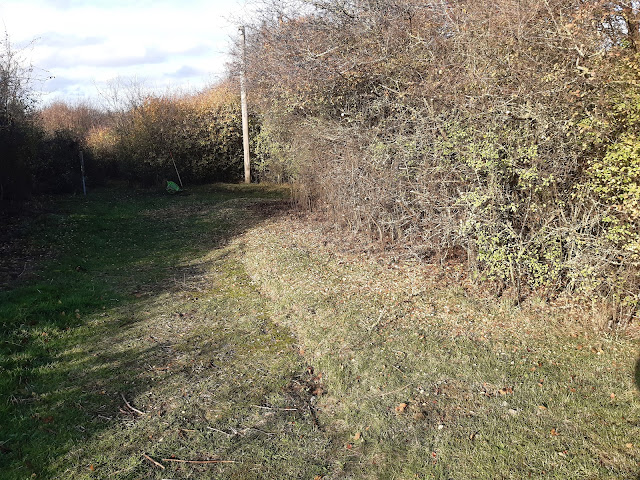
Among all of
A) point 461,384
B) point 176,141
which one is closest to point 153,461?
point 461,384

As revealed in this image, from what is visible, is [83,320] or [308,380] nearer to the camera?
[308,380]

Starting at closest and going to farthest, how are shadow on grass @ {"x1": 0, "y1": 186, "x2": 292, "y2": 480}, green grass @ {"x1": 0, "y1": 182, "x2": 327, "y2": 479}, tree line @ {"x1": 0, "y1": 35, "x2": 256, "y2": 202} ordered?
green grass @ {"x1": 0, "y1": 182, "x2": 327, "y2": 479}
shadow on grass @ {"x1": 0, "y1": 186, "x2": 292, "y2": 480}
tree line @ {"x1": 0, "y1": 35, "x2": 256, "y2": 202}

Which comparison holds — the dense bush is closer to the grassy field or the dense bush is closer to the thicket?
the grassy field

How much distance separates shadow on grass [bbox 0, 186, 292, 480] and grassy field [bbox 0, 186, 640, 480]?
0.9 inches

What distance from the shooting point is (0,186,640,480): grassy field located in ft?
10.7

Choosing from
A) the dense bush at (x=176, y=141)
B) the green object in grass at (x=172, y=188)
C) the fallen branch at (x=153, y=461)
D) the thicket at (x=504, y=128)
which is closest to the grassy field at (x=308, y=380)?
the fallen branch at (x=153, y=461)

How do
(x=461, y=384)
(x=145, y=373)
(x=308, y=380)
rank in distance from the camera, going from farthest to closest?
1. (x=145, y=373)
2. (x=308, y=380)
3. (x=461, y=384)

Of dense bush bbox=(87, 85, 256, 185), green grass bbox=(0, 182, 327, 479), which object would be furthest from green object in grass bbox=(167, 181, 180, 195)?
green grass bbox=(0, 182, 327, 479)

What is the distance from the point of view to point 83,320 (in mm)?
5875

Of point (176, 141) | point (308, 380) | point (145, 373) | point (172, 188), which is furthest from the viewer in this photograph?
point (176, 141)

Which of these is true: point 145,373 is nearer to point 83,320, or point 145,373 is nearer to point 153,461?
point 153,461

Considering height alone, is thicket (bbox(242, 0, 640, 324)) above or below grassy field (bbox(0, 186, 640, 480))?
above

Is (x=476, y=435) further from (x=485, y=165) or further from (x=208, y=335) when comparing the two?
(x=208, y=335)

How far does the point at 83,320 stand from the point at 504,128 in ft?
17.5
